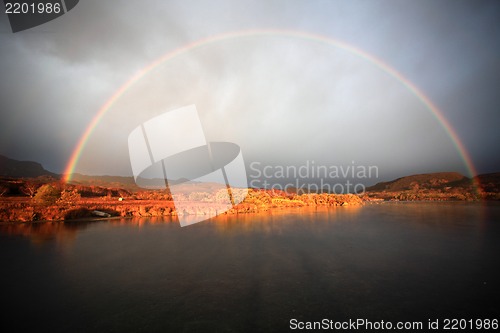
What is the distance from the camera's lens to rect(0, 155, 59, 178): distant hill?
68.2 metres

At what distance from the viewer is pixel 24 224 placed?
16703mm

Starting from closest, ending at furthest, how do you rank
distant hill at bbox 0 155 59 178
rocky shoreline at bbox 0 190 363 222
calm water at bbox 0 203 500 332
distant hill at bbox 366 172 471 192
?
Answer: calm water at bbox 0 203 500 332
rocky shoreline at bbox 0 190 363 222
distant hill at bbox 0 155 59 178
distant hill at bbox 366 172 471 192

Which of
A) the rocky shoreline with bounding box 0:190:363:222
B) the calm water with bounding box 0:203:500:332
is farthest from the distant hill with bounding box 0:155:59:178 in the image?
the calm water with bounding box 0:203:500:332

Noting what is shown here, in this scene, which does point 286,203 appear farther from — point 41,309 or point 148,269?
point 41,309

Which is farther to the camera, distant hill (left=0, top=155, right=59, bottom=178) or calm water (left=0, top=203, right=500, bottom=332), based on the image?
distant hill (left=0, top=155, right=59, bottom=178)

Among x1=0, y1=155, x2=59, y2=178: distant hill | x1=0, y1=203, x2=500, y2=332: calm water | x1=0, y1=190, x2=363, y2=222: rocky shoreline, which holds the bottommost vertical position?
x1=0, y1=203, x2=500, y2=332: calm water

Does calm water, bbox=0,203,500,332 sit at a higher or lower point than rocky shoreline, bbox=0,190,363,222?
lower

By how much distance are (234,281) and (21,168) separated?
3807 inches

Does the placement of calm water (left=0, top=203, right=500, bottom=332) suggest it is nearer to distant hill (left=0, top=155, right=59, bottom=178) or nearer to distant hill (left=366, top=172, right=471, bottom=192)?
distant hill (left=0, top=155, right=59, bottom=178)

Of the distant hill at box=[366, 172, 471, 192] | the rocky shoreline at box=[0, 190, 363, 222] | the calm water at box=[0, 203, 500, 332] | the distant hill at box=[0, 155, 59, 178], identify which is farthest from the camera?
the distant hill at box=[366, 172, 471, 192]

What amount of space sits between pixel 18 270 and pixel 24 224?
470 inches

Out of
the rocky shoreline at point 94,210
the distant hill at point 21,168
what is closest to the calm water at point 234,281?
the rocky shoreline at point 94,210

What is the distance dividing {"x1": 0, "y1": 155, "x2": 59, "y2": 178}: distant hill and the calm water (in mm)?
76609

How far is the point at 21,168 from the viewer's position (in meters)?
74.6
